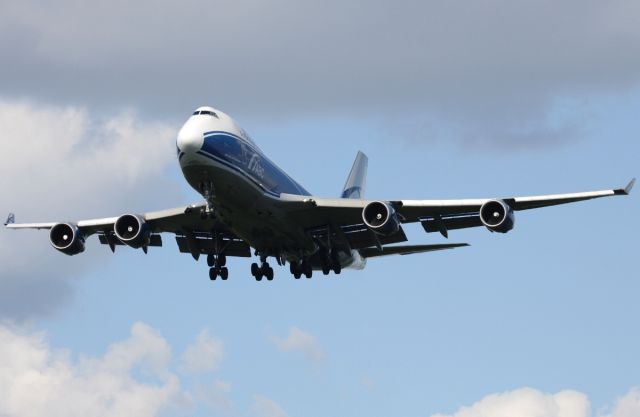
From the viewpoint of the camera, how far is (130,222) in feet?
217

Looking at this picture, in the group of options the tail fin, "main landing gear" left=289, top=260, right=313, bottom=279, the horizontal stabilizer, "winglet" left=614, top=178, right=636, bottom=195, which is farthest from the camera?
the tail fin

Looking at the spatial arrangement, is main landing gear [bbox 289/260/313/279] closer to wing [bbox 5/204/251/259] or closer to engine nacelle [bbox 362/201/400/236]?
wing [bbox 5/204/251/259]

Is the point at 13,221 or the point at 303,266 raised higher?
the point at 13,221

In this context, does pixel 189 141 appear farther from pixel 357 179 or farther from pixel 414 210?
pixel 357 179

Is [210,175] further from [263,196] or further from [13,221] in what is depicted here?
[13,221]

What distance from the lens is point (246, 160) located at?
61844 mm

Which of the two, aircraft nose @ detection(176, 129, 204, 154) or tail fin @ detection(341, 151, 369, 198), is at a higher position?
tail fin @ detection(341, 151, 369, 198)

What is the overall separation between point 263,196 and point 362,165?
22019 millimetres

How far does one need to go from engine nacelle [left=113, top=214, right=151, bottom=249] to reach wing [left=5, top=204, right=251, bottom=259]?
36 centimetres

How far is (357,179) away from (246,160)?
843 inches

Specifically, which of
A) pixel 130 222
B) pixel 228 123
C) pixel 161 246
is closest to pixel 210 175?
pixel 228 123

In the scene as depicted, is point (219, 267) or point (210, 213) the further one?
point (219, 267)

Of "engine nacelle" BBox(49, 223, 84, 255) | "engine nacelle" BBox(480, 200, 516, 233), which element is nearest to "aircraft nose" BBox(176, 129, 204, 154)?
"engine nacelle" BBox(49, 223, 84, 255)

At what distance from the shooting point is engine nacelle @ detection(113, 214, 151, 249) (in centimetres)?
6575
